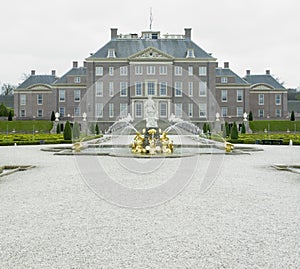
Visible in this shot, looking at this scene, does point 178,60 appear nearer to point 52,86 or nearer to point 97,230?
point 52,86

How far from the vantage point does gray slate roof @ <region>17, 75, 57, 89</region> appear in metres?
60.2

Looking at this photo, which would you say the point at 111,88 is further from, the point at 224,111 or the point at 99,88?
the point at 224,111

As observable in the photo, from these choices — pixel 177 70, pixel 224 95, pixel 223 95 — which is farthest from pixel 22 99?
pixel 224 95

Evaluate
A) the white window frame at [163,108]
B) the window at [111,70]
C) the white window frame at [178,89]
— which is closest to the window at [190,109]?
the white window frame at [178,89]

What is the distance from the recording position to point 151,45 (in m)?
54.6

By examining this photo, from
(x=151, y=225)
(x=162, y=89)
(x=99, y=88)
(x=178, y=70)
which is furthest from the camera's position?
(x=99, y=88)

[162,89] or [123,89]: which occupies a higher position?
[123,89]

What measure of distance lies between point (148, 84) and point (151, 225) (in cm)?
4802

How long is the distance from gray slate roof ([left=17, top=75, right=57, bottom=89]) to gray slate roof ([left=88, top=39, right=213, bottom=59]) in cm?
1139

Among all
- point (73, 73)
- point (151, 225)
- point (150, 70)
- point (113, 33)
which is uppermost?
point (113, 33)

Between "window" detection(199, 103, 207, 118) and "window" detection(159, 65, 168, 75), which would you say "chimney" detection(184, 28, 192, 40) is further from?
"window" detection(199, 103, 207, 118)

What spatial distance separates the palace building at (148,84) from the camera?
53.1 meters

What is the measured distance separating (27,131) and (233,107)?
29.4 metres

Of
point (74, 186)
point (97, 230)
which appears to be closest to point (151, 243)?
point (97, 230)
